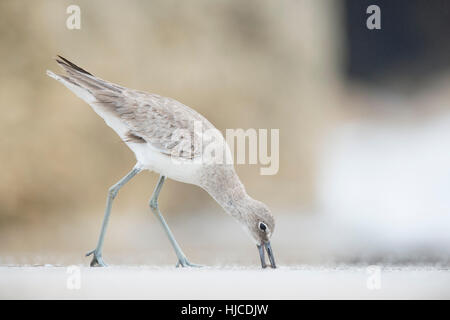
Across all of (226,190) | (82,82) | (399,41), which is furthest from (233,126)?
(82,82)

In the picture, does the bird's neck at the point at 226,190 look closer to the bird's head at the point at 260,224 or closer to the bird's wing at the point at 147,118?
the bird's head at the point at 260,224

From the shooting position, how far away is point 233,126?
5332 millimetres

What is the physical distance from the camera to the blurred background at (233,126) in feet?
17.1

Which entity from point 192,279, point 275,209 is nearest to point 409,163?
point 275,209

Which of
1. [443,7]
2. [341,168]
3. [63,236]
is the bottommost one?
[63,236]

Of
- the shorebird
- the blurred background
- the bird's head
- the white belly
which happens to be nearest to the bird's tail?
the shorebird

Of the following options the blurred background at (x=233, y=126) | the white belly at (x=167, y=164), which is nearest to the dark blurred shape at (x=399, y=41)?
the blurred background at (x=233, y=126)

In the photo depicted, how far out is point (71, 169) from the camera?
5.20 meters

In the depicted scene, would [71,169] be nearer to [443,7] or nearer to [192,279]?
[192,279]

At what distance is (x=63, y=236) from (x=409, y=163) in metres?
3.17

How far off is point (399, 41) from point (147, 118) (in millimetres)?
3287

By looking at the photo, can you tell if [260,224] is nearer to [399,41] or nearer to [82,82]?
[82,82]

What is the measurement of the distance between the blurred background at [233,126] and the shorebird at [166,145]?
4.97ft

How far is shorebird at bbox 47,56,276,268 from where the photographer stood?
3.32 metres
